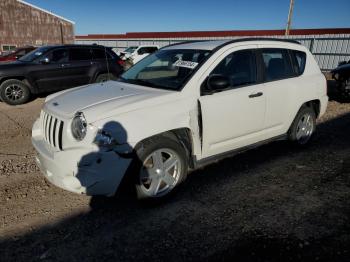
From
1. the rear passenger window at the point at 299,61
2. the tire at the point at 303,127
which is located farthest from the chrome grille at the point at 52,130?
the rear passenger window at the point at 299,61

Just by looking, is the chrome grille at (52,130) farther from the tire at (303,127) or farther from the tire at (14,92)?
the tire at (14,92)

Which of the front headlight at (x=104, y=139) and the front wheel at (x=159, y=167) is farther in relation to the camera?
the front wheel at (x=159, y=167)

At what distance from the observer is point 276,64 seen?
14.8 ft

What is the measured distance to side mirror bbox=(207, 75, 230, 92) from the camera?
11.6 feet

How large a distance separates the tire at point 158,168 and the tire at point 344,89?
767 cm

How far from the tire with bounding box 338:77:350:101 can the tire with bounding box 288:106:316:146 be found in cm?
480

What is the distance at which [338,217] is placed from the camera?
332cm

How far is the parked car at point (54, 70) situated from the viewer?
28.5 ft

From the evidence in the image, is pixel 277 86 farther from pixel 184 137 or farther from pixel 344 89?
pixel 344 89

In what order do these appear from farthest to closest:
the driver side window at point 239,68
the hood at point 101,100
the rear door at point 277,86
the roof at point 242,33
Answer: the roof at point 242,33, the rear door at point 277,86, the driver side window at point 239,68, the hood at point 101,100

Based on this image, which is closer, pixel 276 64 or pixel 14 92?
pixel 276 64

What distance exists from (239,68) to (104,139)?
2107 mm

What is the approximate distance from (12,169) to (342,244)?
14.1ft

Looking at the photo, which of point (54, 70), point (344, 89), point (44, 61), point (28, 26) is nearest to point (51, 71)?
point (54, 70)
